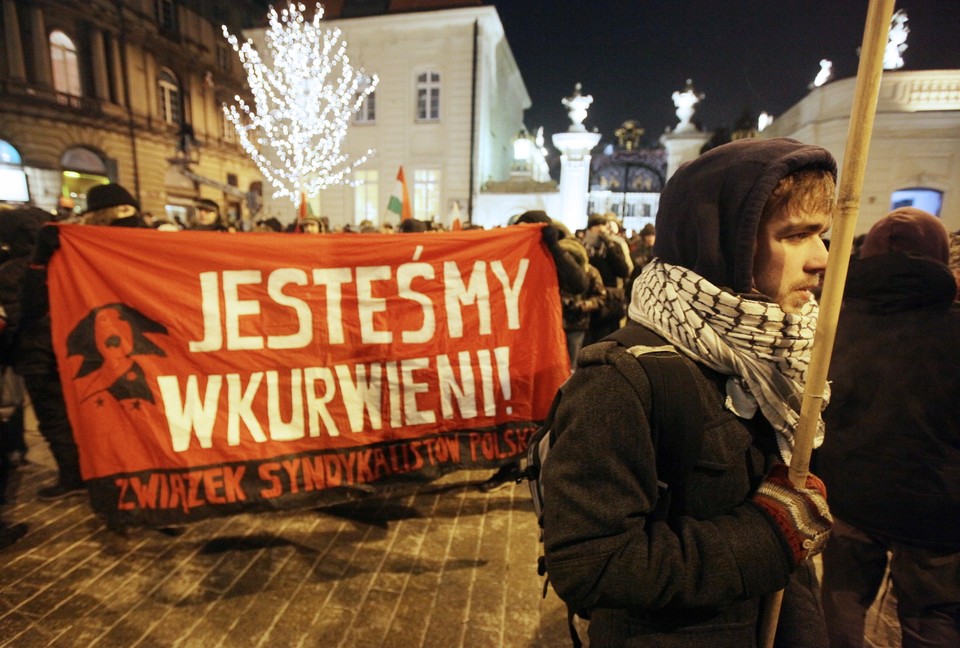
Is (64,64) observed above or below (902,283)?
above

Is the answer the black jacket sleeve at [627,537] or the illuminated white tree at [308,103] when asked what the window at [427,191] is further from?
the black jacket sleeve at [627,537]

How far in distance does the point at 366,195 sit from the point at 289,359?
21191mm

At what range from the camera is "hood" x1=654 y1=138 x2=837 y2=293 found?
1101 mm

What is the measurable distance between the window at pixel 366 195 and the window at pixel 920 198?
70.7 feet

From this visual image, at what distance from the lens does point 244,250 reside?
123 inches

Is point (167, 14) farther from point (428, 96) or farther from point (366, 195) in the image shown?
point (428, 96)

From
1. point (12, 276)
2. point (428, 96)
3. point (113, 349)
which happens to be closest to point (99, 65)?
point (428, 96)

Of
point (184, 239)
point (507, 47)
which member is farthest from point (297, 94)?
point (184, 239)

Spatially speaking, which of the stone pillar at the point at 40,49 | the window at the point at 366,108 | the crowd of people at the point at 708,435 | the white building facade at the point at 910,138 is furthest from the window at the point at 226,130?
the crowd of people at the point at 708,435

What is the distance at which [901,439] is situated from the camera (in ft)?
6.31

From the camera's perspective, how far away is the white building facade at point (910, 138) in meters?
18.4

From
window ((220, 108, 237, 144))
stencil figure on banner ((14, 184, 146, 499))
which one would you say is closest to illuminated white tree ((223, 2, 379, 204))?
window ((220, 108, 237, 144))

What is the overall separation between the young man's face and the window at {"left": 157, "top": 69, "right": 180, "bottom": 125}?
37.2 metres

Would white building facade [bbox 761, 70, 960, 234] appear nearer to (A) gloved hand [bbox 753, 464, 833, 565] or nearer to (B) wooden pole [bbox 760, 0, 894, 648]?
(B) wooden pole [bbox 760, 0, 894, 648]
